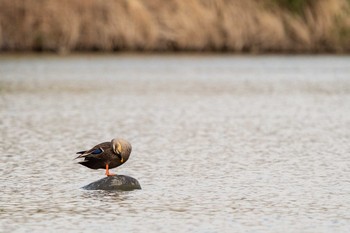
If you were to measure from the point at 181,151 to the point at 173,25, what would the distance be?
2648 centimetres

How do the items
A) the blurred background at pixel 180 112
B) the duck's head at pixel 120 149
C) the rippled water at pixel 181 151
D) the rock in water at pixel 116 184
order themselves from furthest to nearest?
the rock in water at pixel 116 184, the duck's head at pixel 120 149, the blurred background at pixel 180 112, the rippled water at pixel 181 151

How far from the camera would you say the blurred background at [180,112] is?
1043 cm

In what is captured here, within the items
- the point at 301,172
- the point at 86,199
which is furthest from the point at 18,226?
the point at 301,172

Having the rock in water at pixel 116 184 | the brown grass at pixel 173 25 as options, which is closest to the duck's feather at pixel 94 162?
the rock in water at pixel 116 184

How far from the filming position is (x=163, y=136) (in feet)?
54.7

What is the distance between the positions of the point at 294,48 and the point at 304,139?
2727 cm

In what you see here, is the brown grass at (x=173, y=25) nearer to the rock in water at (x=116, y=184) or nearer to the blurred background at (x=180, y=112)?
the blurred background at (x=180, y=112)

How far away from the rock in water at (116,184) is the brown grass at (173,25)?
93.2 ft

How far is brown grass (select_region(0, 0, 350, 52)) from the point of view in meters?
39.8

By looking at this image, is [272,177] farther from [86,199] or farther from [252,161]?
[86,199]

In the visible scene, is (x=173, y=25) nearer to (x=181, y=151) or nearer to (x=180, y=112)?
(x=180, y=112)

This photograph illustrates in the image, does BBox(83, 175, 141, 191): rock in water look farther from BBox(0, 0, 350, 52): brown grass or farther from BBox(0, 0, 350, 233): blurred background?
BBox(0, 0, 350, 52): brown grass

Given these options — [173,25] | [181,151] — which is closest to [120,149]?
[181,151]

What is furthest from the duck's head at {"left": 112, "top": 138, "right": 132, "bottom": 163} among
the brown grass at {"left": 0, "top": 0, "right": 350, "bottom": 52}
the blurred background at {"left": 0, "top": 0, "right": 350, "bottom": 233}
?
the brown grass at {"left": 0, "top": 0, "right": 350, "bottom": 52}
